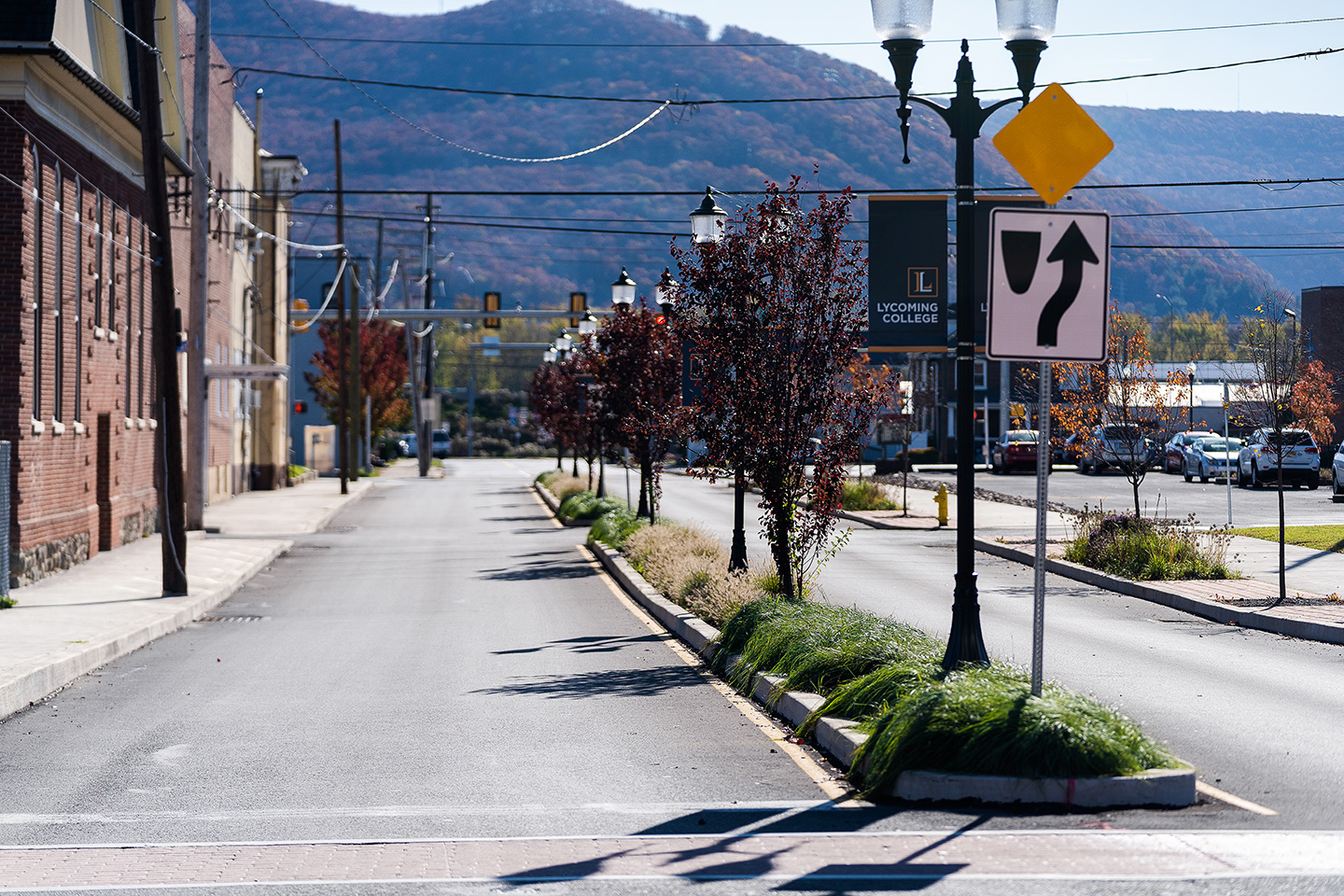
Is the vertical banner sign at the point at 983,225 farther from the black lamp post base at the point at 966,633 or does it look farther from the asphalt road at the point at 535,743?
the black lamp post base at the point at 966,633

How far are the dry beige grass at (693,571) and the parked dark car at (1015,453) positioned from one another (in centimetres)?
3681

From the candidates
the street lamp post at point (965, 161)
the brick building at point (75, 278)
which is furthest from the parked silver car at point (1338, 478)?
the street lamp post at point (965, 161)

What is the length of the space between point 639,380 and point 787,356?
516 inches

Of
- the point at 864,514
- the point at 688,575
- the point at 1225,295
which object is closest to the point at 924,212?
the point at 864,514

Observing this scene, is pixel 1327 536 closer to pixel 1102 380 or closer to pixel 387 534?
pixel 1102 380

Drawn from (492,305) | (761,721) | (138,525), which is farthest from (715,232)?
(492,305)

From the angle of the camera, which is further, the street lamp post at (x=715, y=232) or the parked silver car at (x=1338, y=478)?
the parked silver car at (x=1338, y=478)

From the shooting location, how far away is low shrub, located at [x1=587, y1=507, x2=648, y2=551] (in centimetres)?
2500

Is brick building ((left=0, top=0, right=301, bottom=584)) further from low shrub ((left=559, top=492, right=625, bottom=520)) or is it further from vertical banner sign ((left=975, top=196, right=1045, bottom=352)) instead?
vertical banner sign ((left=975, top=196, right=1045, bottom=352))

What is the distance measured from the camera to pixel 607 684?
12.1 metres

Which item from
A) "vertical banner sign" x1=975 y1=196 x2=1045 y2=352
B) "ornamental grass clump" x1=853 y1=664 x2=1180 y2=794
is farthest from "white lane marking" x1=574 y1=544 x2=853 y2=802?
"vertical banner sign" x1=975 y1=196 x2=1045 y2=352

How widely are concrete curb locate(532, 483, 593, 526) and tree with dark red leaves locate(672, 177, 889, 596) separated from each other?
67.5ft

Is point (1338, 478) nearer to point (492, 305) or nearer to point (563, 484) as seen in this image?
point (563, 484)

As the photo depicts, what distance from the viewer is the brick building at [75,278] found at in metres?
19.9
